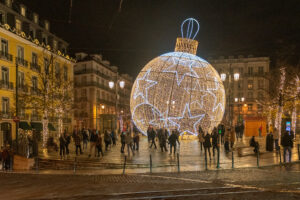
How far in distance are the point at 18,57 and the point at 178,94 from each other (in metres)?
19.2

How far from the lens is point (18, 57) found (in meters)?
33.9

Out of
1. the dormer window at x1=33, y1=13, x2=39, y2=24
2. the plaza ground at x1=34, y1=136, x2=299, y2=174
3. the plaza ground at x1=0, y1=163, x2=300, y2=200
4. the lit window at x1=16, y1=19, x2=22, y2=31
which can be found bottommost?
the plaza ground at x1=34, y1=136, x2=299, y2=174

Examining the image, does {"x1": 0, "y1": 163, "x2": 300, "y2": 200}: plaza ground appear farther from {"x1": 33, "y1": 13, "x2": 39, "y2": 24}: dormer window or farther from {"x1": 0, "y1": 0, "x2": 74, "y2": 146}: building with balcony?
{"x1": 33, "y1": 13, "x2": 39, "y2": 24}: dormer window

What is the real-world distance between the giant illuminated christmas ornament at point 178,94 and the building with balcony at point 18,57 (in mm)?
10012

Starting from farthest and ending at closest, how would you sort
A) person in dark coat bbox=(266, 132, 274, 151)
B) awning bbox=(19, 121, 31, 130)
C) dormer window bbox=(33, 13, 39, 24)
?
dormer window bbox=(33, 13, 39, 24)
awning bbox=(19, 121, 31, 130)
person in dark coat bbox=(266, 132, 274, 151)

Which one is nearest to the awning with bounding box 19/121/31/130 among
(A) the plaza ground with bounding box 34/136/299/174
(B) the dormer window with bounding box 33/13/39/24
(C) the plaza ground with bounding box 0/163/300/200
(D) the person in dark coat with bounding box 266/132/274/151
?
(B) the dormer window with bounding box 33/13/39/24

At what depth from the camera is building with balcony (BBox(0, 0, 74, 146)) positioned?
31.3m

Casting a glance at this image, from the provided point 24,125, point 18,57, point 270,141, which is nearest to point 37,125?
point 24,125

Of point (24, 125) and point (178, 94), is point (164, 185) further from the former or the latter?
point (24, 125)

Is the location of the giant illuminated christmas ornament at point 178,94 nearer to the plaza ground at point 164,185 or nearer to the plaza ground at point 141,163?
the plaza ground at point 141,163

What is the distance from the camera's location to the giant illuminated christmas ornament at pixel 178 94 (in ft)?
84.0

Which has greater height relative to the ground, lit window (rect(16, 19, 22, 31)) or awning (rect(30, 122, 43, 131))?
lit window (rect(16, 19, 22, 31))

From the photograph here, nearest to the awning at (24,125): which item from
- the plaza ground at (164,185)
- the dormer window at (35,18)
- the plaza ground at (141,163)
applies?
the dormer window at (35,18)

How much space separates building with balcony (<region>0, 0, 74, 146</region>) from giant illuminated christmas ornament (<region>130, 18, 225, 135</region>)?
10012 mm
